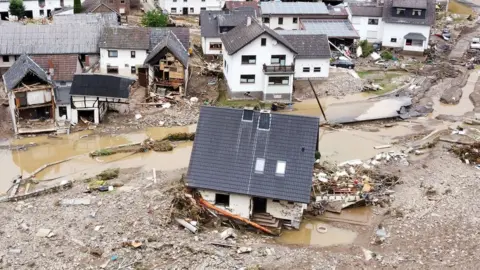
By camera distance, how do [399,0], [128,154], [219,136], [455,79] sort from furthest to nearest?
[399,0], [455,79], [128,154], [219,136]

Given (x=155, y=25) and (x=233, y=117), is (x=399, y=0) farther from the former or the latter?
(x=233, y=117)

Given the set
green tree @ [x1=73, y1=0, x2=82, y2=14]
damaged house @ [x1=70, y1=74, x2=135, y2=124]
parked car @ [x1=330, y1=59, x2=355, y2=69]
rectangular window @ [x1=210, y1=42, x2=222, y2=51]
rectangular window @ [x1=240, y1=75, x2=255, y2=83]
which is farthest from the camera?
green tree @ [x1=73, y1=0, x2=82, y2=14]

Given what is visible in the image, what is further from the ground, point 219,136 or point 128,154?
point 219,136

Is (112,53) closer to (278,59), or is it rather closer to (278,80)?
(278,59)

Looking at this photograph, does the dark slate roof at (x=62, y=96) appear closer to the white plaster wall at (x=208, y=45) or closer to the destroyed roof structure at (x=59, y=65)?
the destroyed roof structure at (x=59, y=65)

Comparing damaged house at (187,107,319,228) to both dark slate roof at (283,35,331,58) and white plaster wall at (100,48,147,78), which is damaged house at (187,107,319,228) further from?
dark slate roof at (283,35,331,58)

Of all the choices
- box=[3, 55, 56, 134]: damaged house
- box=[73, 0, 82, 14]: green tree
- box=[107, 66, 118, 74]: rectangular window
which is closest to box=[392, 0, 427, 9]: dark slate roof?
box=[107, 66, 118, 74]: rectangular window

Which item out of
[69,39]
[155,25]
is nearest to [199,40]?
[155,25]
